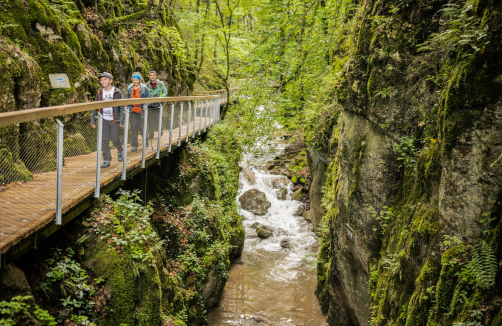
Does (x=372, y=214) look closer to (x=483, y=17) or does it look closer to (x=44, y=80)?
(x=483, y=17)

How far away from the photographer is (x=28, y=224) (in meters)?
3.95

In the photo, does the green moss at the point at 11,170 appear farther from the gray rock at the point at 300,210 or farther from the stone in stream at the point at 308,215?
the gray rock at the point at 300,210

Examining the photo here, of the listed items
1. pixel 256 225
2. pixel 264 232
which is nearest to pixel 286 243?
pixel 264 232

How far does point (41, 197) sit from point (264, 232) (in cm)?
1255

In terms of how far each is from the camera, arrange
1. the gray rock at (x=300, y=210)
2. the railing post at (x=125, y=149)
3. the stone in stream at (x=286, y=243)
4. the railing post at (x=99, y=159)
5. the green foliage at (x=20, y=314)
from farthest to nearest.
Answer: the gray rock at (x=300, y=210)
the stone in stream at (x=286, y=243)
the railing post at (x=125, y=149)
the railing post at (x=99, y=159)
the green foliage at (x=20, y=314)

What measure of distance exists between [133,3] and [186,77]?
4618 millimetres

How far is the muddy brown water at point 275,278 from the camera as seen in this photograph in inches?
415

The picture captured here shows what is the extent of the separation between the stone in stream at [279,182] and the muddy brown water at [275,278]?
43 centimetres

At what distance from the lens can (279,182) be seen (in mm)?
20172

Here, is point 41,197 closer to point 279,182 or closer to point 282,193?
point 282,193

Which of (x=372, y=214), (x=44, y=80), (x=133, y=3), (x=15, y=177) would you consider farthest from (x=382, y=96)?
(x=133, y=3)

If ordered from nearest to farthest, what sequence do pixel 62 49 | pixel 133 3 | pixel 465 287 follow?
pixel 465 287, pixel 62 49, pixel 133 3

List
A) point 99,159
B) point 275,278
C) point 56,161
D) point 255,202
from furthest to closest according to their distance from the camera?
point 255,202, point 275,278, point 99,159, point 56,161

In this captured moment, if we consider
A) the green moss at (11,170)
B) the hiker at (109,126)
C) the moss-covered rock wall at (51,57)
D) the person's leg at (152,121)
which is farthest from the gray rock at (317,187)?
the green moss at (11,170)
